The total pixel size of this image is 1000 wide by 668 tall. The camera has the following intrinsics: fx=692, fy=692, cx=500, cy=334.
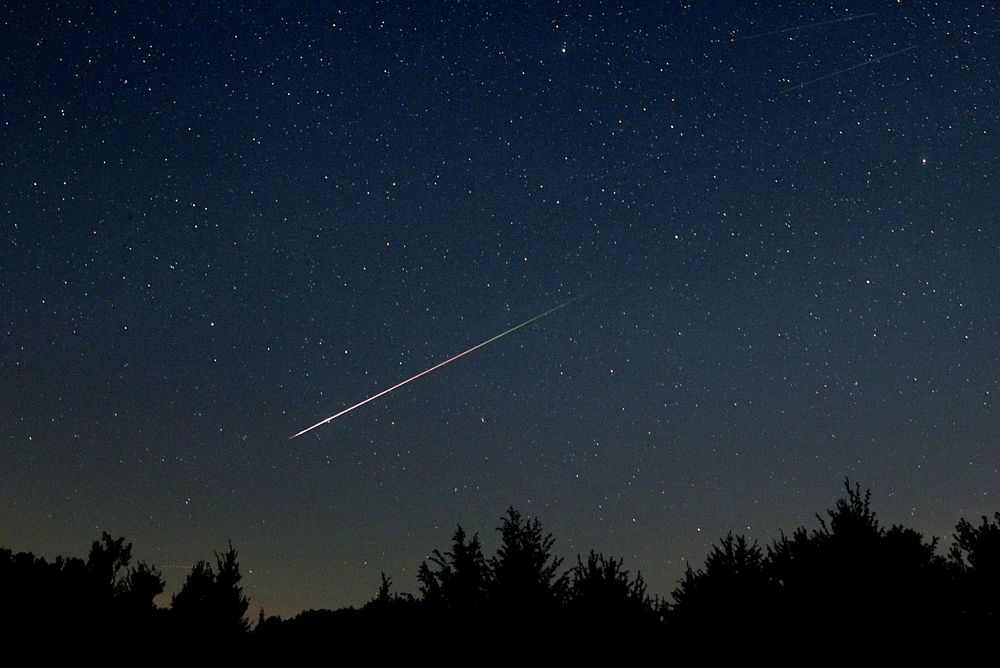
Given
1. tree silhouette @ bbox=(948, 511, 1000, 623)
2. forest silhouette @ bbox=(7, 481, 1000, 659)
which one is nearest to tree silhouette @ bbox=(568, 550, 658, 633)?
forest silhouette @ bbox=(7, 481, 1000, 659)

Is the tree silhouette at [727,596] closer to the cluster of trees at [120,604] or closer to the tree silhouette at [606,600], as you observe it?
the tree silhouette at [606,600]

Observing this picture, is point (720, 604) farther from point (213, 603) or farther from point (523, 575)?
point (213, 603)

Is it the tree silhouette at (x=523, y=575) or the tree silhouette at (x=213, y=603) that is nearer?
the tree silhouette at (x=523, y=575)

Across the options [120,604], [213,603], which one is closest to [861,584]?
[213,603]

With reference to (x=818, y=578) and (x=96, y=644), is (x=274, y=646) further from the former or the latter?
(x=818, y=578)

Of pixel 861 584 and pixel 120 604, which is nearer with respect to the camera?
pixel 861 584

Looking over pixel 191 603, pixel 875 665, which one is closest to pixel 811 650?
pixel 875 665

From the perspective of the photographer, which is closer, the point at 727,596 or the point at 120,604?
the point at 727,596

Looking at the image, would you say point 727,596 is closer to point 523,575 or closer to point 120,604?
point 523,575

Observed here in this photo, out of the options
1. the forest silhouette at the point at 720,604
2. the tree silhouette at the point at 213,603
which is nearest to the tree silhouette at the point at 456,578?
the forest silhouette at the point at 720,604

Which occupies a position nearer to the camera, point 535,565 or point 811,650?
point 811,650

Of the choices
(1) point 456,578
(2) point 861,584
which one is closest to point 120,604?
(1) point 456,578
